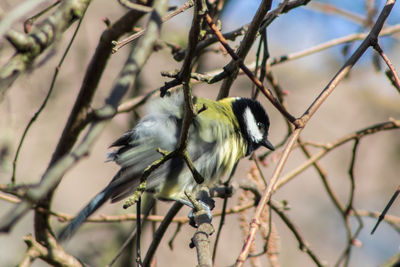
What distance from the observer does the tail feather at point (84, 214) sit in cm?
185

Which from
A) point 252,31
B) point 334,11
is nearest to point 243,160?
point 334,11

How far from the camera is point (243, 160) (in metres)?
4.66

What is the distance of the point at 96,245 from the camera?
11.1 ft

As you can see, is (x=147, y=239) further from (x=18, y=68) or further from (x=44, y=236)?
(x=18, y=68)

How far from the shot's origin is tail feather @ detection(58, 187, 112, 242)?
1.85 m

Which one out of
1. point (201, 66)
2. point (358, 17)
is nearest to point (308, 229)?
point (201, 66)

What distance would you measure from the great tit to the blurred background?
0.20 metres

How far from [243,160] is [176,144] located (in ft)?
8.63

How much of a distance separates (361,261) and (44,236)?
330 centimetres

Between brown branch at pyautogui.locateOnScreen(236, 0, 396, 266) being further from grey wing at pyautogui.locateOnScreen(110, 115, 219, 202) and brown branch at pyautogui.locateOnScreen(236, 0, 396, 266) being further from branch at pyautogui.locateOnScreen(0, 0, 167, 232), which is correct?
grey wing at pyautogui.locateOnScreen(110, 115, 219, 202)

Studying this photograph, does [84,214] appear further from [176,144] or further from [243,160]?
[243,160]

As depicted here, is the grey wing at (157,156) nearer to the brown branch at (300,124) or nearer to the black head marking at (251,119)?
the black head marking at (251,119)

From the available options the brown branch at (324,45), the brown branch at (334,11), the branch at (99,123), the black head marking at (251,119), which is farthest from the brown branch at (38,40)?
the brown branch at (334,11)

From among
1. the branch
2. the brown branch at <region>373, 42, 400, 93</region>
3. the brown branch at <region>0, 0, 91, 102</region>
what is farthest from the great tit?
the branch
